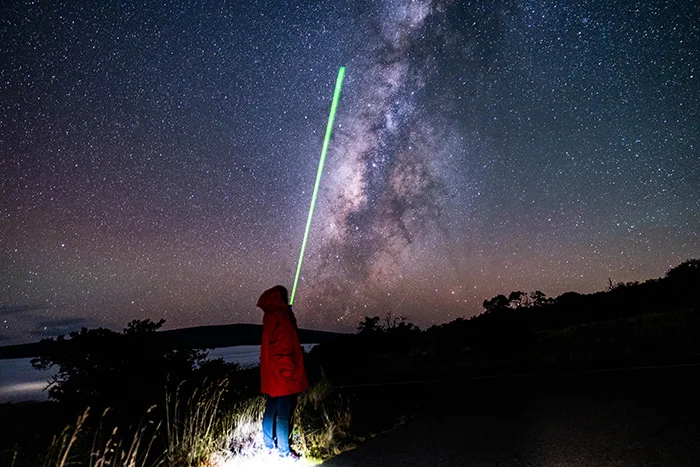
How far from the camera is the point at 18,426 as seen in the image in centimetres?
1104

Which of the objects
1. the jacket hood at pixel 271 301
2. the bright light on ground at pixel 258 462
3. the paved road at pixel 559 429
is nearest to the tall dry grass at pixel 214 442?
the bright light on ground at pixel 258 462

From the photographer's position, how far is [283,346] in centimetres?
538

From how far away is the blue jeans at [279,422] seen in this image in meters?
5.30

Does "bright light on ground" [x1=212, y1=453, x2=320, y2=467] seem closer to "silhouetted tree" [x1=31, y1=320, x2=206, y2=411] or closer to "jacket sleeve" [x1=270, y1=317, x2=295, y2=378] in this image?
"jacket sleeve" [x1=270, y1=317, x2=295, y2=378]

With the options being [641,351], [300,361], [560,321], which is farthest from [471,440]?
[560,321]

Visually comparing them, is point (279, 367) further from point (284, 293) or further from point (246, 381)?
point (246, 381)

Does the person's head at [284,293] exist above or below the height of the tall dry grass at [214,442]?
above

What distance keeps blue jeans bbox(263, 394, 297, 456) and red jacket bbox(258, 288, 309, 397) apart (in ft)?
0.50

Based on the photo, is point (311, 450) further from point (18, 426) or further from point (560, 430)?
point (18, 426)

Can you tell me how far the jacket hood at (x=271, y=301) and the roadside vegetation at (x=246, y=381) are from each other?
3.47 ft

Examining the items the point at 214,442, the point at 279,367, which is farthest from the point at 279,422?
the point at 214,442

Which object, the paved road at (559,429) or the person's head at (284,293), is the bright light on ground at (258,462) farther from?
the person's head at (284,293)

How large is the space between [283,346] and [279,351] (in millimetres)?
70

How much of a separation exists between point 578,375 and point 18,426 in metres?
12.8
